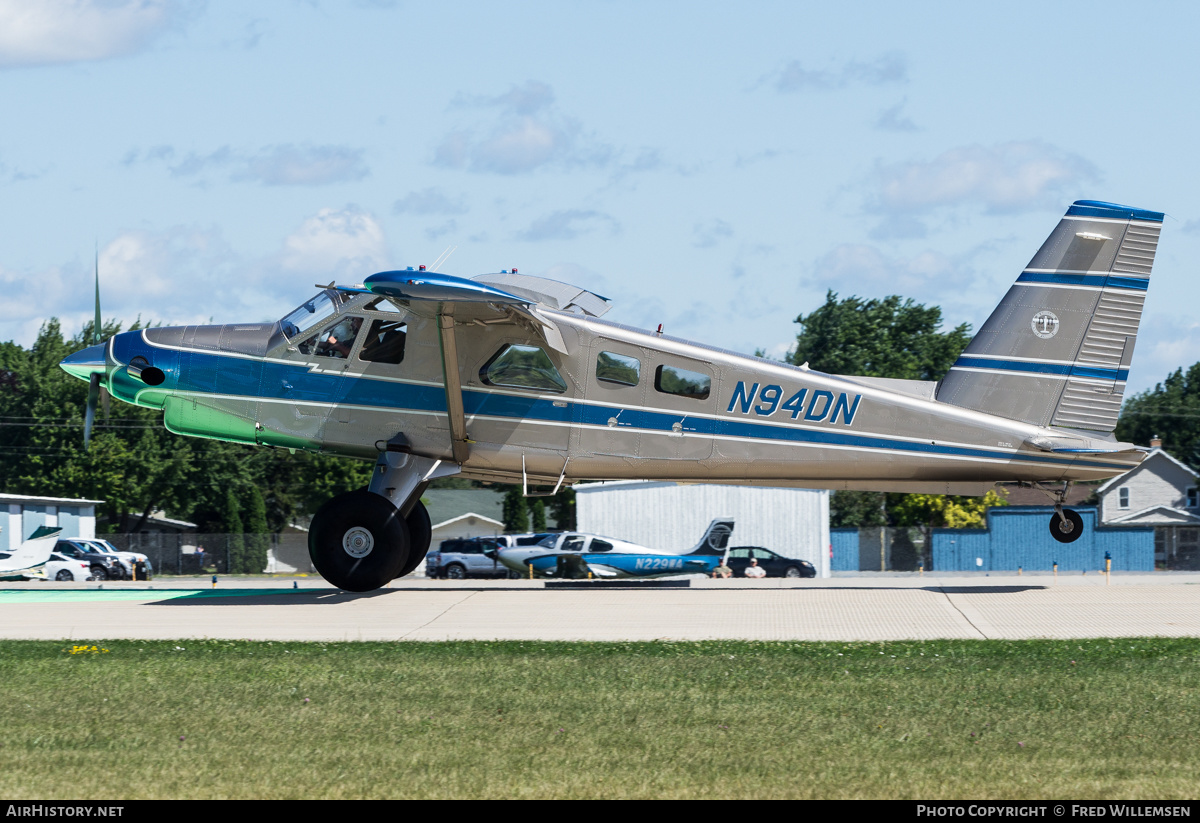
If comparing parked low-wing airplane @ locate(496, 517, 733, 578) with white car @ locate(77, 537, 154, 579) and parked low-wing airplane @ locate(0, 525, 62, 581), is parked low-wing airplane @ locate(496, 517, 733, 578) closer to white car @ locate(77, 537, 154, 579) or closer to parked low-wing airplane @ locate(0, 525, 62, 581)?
parked low-wing airplane @ locate(0, 525, 62, 581)

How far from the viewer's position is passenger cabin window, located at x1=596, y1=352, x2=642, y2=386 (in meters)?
13.4

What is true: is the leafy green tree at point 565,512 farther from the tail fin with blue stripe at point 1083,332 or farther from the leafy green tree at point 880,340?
the tail fin with blue stripe at point 1083,332

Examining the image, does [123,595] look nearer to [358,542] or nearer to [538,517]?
[358,542]

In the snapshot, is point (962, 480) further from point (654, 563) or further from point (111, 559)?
point (111, 559)

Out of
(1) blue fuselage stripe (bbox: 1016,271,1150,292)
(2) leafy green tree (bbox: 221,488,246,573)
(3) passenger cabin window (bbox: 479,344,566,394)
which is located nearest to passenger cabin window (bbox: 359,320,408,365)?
(3) passenger cabin window (bbox: 479,344,566,394)

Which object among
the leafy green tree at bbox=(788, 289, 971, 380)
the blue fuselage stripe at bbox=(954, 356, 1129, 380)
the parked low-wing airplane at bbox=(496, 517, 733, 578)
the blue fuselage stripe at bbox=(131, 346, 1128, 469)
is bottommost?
the parked low-wing airplane at bbox=(496, 517, 733, 578)

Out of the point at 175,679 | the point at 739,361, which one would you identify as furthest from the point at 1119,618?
the point at 175,679

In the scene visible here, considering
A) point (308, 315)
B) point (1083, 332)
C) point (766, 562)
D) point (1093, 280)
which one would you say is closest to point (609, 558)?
point (766, 562)

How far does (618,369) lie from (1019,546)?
40.0 m

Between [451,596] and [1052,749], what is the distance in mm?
8097

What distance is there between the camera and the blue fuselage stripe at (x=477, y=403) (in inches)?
526

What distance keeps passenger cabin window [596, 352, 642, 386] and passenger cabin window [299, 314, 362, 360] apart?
9.00ft

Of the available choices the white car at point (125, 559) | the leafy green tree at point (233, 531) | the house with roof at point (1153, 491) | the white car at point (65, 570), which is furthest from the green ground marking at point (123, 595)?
the house with roof at point (1153, 491)

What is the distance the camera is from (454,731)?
7.11m
